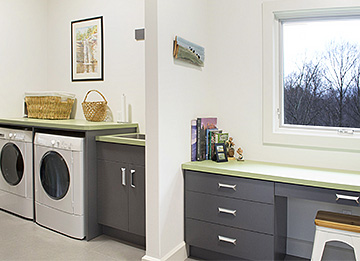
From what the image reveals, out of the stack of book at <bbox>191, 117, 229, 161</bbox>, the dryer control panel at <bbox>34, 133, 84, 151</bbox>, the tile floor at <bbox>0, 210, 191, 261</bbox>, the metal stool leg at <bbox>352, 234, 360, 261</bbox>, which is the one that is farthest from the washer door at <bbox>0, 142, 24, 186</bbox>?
the metal stool leg at <bbox>352, 234, 360, 261</bbox>

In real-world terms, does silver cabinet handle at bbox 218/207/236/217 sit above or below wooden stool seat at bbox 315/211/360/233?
below

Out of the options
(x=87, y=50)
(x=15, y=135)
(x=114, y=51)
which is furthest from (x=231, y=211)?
(x=87, y=50)

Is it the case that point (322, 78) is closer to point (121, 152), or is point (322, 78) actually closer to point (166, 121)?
point (166, 121)

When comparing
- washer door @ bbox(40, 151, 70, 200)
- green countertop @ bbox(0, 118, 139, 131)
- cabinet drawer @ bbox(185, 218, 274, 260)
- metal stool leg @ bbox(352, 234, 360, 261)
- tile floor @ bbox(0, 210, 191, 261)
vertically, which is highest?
green countertop @ bbox(0, 118, 139, 131)

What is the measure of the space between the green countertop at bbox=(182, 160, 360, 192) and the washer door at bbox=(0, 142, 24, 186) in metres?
1.95

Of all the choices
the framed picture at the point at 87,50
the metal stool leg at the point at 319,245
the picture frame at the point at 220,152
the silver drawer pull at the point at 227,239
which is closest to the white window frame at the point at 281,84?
the picture frame at the point at 220,152

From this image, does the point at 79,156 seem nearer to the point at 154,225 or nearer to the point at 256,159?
the point at 154,225

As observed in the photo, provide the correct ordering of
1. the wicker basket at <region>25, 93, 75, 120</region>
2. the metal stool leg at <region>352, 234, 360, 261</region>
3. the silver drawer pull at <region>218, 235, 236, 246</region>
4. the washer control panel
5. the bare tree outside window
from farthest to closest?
the wicker basket at <region>25, 93, 75, 120</region> < the washer control panel < the bare tree outside window < the silver drawer pull at <region>218, 235, 236, 246</region> < the metal stool leg at <region>352, 234, 360, 261</region>

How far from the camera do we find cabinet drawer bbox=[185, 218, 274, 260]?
2.34 meters

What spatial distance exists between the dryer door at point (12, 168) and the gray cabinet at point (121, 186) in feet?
3.47

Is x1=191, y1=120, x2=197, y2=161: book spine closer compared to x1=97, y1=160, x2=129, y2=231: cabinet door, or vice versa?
x1=191, y1=120, x2=197, y2=161: book spine

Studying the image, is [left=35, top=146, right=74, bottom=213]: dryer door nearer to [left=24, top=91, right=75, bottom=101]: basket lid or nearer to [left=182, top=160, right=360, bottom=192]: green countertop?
[left=24, top=91, right=75, bottom=101]: basket lid

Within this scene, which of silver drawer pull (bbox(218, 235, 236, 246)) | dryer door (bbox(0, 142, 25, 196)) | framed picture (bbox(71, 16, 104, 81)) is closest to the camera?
silver drawer pull (bbox(218, 235, 236, 246))

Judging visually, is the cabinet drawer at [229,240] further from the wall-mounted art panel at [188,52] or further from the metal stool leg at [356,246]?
the wall-mounted art panel at [188,52]
